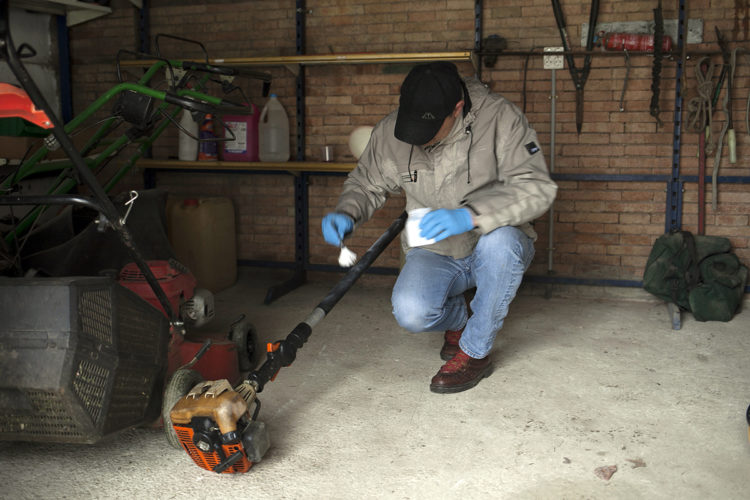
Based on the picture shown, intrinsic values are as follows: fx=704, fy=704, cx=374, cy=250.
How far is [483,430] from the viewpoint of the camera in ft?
6.91

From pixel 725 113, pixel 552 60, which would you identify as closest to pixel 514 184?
pixel 552 60

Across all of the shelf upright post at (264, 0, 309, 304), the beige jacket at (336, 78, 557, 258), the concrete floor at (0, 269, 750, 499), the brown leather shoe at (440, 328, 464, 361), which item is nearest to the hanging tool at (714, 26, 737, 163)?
the concrete floor at (0, 269, 750, 499)

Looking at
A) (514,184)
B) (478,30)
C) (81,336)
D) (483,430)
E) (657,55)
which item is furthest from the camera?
(478,30)

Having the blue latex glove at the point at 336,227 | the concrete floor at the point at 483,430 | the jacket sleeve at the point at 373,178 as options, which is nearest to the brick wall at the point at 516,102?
the concrete floor at the point at 483,430

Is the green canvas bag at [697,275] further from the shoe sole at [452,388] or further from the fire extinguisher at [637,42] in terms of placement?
the shoe sole at [452,388]

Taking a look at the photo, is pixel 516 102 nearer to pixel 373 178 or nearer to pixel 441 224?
pixel 373 178

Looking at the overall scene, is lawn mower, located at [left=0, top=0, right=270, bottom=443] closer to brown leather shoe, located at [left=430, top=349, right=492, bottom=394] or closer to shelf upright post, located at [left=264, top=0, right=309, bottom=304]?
brown leather shoe, located at [left=430, top=349, right=492, bottom=394]

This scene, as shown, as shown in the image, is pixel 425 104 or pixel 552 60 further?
pixel 552 60

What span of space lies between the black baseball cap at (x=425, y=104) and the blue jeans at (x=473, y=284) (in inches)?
16.6

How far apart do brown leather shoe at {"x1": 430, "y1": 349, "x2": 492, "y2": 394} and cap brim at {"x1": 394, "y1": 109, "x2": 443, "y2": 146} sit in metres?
0.77

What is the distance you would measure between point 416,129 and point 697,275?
6.21 feet

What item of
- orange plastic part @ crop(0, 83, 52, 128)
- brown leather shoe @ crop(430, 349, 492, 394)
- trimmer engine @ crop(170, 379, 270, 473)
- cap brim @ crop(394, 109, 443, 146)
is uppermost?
orange plastic part @ crop(0, 83, 52, 128)

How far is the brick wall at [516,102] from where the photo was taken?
3.60 meters

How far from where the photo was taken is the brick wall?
142 inches
